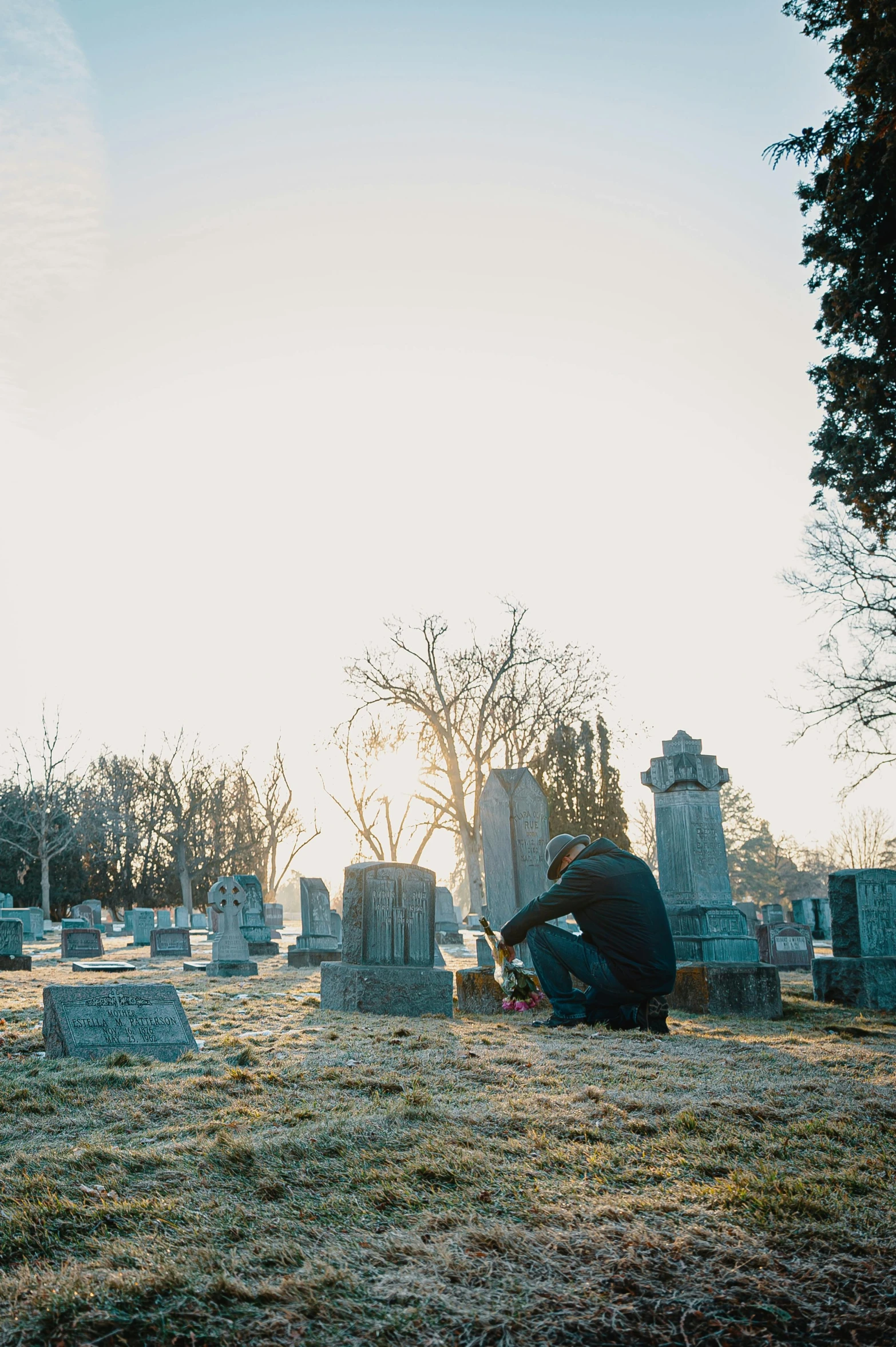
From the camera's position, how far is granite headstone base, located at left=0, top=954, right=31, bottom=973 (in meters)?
15.5

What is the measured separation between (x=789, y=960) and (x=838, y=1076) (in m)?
13.3

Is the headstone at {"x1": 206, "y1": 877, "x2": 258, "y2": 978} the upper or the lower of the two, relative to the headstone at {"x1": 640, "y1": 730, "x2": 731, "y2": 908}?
lower

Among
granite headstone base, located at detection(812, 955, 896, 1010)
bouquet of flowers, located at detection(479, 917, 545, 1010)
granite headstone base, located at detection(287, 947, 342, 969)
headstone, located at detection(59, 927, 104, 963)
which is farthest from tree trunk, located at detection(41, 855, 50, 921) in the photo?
granite headstone base, located at detection(812, 955, 896, 1010)

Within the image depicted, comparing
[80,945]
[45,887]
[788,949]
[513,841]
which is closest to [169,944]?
[80,945]

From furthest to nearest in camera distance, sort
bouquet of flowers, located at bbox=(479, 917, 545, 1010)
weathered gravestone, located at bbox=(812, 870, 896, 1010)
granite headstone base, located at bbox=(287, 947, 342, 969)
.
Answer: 1. granite headstone base, located at bbox=(287, 947, 342, 969)
2. weathered gravestone, located at bbox=(812, 870, 896, 1010)
3. bouquet of flowers, located at bbox=(479, 917, 545, 1010)

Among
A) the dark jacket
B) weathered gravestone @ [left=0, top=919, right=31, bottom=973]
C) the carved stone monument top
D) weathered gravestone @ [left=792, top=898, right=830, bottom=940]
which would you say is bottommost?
weathered gravestone @ [left=792, top=898, right=830, bottom=940]

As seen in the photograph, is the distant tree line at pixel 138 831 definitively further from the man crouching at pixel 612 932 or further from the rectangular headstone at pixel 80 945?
the man crouching at pixel 612 932

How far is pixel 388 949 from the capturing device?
8711mm

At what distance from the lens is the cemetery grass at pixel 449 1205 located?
6.31 ft

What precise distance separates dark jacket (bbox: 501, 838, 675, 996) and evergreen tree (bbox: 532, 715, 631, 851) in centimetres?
2100

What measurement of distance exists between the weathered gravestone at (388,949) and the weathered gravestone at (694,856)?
444 centimetres

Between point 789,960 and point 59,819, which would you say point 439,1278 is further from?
point 59,819

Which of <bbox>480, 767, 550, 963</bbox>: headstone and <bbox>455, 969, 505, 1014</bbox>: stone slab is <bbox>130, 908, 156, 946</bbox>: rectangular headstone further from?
<bbox>455, 969, 505, 1014</bbox>: stone slab

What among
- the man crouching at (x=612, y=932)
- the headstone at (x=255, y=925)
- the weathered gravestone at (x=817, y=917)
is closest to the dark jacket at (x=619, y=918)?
the man crouching at (x=612, y=932)
